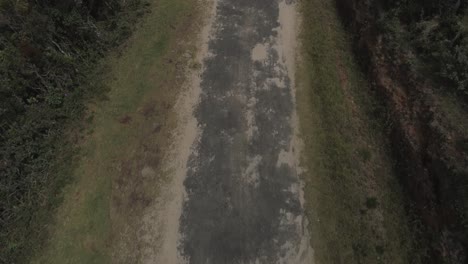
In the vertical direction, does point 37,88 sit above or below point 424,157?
below

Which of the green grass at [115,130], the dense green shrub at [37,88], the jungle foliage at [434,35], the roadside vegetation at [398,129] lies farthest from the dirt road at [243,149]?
the dense green shrub at [37,88]

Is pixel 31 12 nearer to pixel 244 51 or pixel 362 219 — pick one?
pixel 244 51

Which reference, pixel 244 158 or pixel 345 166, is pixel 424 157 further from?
pixel 244 158

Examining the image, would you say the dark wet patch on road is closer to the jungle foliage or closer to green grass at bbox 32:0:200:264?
green grass at bbox 32:0:200:264

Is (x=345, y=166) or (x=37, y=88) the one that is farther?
(x=37, y=88)

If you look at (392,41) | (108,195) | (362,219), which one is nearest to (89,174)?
(108,195)

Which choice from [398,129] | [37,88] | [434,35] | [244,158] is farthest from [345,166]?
[37,88]
